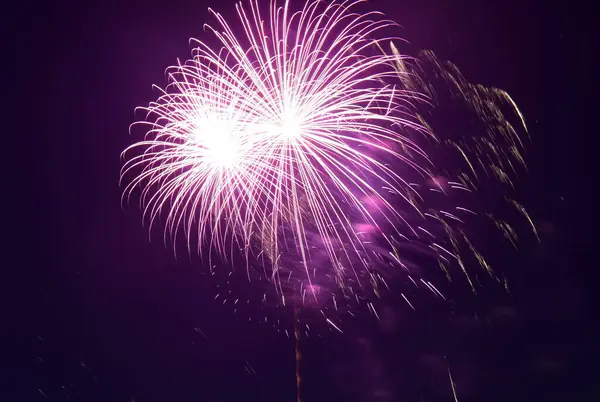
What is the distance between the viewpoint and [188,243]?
13352 millimetres

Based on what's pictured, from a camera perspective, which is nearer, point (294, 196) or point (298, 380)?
point (294, 196)

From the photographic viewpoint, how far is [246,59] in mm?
13664

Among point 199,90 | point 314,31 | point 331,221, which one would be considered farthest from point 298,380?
point 314,31

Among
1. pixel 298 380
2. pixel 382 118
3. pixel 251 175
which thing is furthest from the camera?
pixel 298 380

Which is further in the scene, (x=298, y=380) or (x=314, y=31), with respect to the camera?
(x=298, y=380)

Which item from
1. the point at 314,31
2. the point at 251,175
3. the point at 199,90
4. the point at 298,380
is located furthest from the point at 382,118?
the point at 298,380

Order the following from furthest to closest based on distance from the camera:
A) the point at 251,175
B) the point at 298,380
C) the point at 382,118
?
1. the point at 298,380
2. the point at 251,175
3. the point at 382,118

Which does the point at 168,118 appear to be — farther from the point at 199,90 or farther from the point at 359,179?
the point at 359,179

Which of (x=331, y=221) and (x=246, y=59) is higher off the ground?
(x=246, y=59)

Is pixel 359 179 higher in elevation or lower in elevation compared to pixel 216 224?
higher

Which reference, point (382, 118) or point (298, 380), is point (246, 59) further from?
point (298, 380)

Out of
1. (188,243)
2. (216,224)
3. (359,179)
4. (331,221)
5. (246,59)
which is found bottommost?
(188,243)

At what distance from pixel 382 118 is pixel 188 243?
5339mm

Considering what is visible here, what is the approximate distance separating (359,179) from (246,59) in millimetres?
3932
